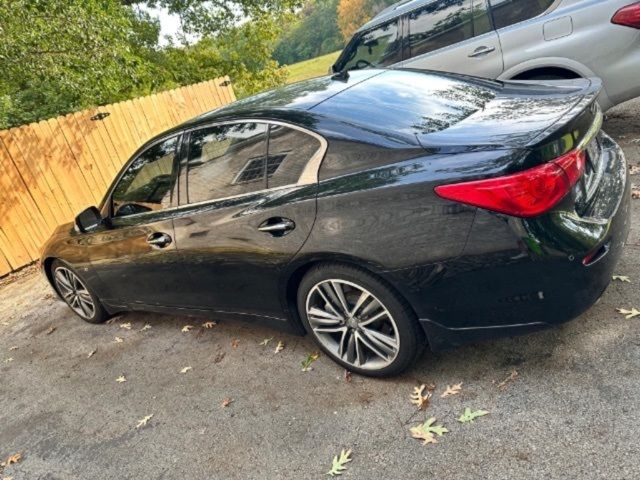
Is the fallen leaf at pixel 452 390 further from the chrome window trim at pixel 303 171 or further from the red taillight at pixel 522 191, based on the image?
the chrome window trim at pixel 303 171

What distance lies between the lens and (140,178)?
3.65 m

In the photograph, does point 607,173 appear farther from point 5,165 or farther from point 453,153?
point 5,165

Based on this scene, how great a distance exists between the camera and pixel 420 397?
2570mm

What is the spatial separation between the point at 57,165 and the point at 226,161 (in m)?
5.63

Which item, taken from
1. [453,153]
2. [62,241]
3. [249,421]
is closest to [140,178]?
[62,241]

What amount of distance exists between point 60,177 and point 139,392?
533 cm

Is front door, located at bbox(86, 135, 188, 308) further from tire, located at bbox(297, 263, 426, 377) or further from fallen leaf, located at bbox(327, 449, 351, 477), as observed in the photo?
fallen leaf, located at bbox(327, 449, 351, 477)

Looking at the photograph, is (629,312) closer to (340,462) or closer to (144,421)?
(340,462)

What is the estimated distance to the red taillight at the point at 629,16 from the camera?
14.2 feet

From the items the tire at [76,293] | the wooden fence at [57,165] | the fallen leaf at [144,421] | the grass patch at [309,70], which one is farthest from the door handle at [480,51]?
the grass patch at [309,70]

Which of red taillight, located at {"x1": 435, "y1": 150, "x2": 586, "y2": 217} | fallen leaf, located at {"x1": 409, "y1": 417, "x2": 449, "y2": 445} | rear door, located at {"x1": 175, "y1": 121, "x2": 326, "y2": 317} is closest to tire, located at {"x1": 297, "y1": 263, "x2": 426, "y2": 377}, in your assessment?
rear door, located at {"x1": 175, "y1": 121, "x2": 326, "y2": 317}

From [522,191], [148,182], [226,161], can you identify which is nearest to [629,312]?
[522,191]

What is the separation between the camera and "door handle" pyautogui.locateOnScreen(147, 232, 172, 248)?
3.33 meters

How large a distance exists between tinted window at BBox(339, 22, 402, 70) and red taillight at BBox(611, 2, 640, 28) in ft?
7.71
